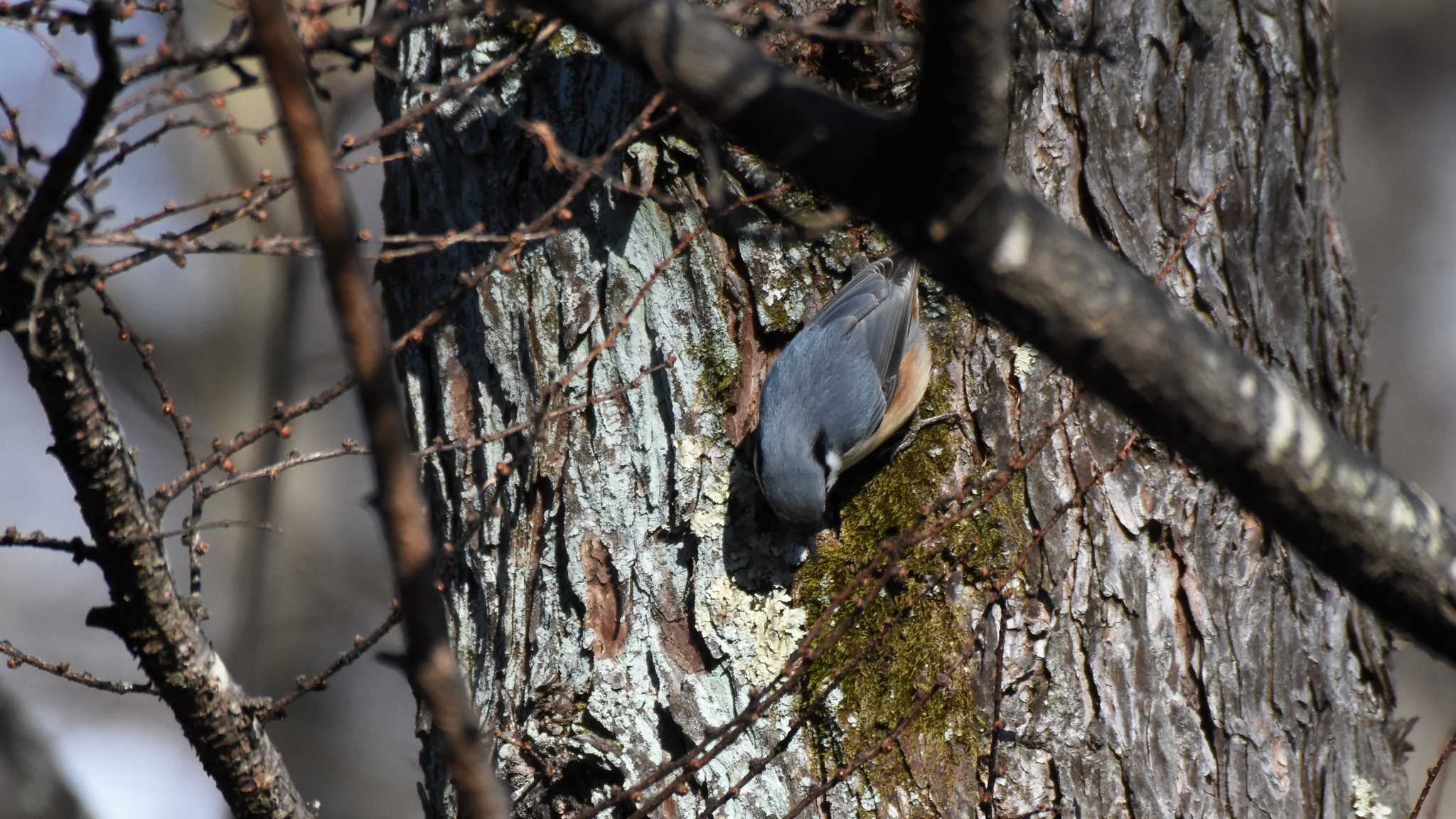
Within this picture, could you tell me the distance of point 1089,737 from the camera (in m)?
2.08

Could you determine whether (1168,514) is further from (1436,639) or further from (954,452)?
(1436,639)

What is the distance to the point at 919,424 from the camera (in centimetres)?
241

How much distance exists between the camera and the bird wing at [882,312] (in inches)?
99.9

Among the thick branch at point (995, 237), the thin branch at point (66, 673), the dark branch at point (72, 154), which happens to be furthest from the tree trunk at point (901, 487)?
the thick branch at point (995, 237)

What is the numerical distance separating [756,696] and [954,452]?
833 mm

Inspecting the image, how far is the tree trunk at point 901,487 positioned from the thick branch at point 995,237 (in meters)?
1.12

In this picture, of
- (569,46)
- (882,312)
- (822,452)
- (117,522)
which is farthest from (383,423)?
(882,312)

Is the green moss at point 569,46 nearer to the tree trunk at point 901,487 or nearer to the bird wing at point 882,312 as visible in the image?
the tree trunk at point 901,487

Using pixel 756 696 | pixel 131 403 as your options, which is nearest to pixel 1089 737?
pixel 756 696

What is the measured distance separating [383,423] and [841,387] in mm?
2074

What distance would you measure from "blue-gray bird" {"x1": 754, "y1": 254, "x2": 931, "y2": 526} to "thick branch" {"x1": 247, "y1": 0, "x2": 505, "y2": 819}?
147cm

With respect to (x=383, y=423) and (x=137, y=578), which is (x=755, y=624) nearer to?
(x=137, y=578)

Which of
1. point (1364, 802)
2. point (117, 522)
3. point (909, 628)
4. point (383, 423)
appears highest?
point (117, 522)

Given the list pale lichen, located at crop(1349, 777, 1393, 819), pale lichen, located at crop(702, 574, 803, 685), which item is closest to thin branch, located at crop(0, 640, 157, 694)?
pale lichen, located at crop(702, 574, 803, 685)
